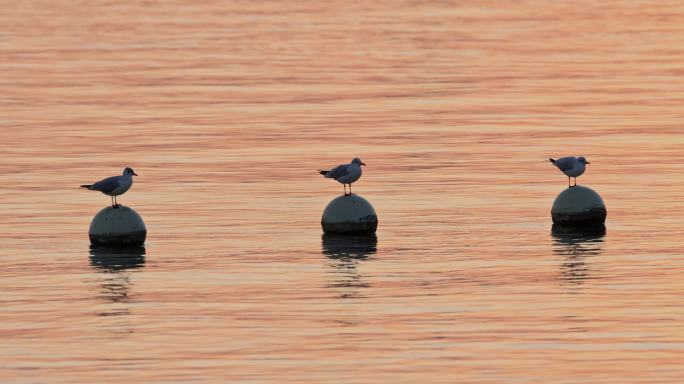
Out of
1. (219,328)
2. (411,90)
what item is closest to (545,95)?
(411,90)

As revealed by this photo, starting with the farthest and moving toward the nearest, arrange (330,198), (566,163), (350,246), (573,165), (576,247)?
1. (330,198)
2. (566,163)
3. (573,165)
4. (350,246)
5. (576,247)

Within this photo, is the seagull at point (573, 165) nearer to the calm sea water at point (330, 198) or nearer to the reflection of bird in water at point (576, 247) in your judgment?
the reflection of bird in water at point (576, 247)

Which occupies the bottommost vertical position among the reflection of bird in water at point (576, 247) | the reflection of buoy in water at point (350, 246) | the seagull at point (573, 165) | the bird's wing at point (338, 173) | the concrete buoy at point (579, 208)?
the reflection of bird in water at point (576, 247)

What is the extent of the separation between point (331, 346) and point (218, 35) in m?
89.7

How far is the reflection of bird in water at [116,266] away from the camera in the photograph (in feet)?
134

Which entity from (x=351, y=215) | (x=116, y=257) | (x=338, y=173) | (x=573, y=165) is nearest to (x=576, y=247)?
(x=573, y=165)

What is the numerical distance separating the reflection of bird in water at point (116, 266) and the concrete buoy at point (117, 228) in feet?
0.73

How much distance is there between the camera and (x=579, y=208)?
49406mm

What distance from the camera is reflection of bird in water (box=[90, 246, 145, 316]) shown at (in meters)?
40.8

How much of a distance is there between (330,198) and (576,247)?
34.6 ft

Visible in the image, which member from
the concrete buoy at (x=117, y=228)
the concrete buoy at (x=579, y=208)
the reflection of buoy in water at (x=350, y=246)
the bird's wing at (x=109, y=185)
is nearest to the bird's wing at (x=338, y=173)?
the reflection of buoy in water at (x=350, y=246)

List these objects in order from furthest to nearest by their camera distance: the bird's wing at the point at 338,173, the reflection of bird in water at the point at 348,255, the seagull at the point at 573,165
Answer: the seagull at the point at 573,165 < the bird's wing at the point at 338,173 < the reflection of bird in water at the point at 348,255

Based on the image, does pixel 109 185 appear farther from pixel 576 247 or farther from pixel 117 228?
pixel 576 247

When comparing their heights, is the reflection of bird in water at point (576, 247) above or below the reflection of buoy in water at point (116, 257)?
below
